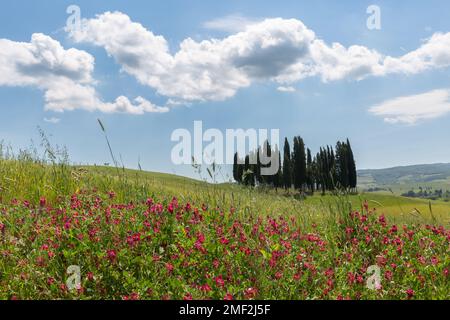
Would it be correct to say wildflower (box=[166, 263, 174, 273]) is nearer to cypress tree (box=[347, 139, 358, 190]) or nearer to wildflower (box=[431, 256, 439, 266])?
wildflower (box=[431, 256, 439, 266])

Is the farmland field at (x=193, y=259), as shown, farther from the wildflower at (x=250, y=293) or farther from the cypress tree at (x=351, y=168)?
the cypress tree at (x=351, y=168)

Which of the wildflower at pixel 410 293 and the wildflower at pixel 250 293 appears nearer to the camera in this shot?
the wildflower at pixel 250 293

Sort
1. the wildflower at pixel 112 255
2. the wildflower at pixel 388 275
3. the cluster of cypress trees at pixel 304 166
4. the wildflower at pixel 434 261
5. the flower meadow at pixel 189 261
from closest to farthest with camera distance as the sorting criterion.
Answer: the flower meadow at pixel 189 261 < the wildflower at pixel 112 255 < the wildflower at pixel 388 275 < the wildflower at pixel 434 261 < the cluster of cypress trees at pixel 304 166

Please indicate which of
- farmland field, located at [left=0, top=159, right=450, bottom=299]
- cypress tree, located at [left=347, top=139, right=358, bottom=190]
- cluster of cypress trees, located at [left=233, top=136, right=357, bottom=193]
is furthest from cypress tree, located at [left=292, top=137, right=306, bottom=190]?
farmland field, located at [left=0, top=159, right=450, bottom=299]

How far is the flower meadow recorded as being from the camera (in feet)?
14.6

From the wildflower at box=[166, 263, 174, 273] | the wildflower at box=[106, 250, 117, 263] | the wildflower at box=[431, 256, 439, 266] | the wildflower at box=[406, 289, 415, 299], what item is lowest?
the wildflower at box=[406, 289, 415, 299]

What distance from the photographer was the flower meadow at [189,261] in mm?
4453

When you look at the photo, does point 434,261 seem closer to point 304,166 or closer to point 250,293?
point 250,293

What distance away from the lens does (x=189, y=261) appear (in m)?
4.91

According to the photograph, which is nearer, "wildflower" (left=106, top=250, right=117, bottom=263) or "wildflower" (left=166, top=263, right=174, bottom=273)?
"wildflower" (left=166, top=263, right=174, bottom=273)

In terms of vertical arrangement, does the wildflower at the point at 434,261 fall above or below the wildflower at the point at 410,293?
above

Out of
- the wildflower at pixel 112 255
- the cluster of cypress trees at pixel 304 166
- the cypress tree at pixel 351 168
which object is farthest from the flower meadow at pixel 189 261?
the cypress tree at pixel 351 168

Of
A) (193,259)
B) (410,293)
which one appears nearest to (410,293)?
(410,293)
